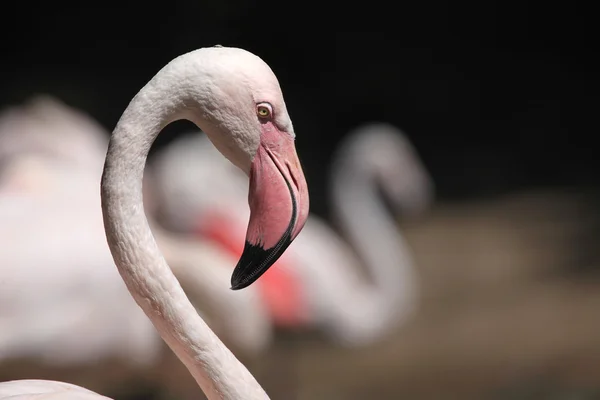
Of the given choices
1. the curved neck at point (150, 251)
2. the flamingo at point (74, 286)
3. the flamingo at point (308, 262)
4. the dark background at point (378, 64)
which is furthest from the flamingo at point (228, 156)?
the dark background at point (378, 64)

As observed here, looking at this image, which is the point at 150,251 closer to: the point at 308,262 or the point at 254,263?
the point at 254,263

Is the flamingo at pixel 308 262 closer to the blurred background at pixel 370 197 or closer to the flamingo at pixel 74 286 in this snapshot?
the blurred background at pixel 370 197

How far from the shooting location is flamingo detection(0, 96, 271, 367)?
325 centimetres

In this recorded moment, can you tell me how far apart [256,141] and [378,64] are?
727cm

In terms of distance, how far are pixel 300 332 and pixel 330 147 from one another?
3563 mm

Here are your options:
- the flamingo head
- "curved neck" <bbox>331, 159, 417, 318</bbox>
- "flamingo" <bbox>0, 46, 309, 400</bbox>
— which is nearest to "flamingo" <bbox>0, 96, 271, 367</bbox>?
"curved neck" <bbox>331, 159, 417, 318</bbox>

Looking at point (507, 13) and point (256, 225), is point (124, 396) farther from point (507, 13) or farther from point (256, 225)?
point (507, 13)

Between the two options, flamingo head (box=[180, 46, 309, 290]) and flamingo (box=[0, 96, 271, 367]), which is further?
flamingo (box=[0, 96, 271, 367])

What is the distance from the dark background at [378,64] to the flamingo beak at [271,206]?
19.7 feet

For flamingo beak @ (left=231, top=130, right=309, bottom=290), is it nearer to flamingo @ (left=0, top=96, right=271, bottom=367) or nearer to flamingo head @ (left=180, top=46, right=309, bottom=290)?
flamingo head @ (left=180, top=46, right=309, bottom=290)

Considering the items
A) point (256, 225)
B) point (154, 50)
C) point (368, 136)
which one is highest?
point (154, 50)

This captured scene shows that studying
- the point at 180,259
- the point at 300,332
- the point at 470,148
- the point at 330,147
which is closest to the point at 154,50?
the point at 330,147

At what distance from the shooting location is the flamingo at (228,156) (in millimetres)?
1571

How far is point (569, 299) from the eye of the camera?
5.47 metres
